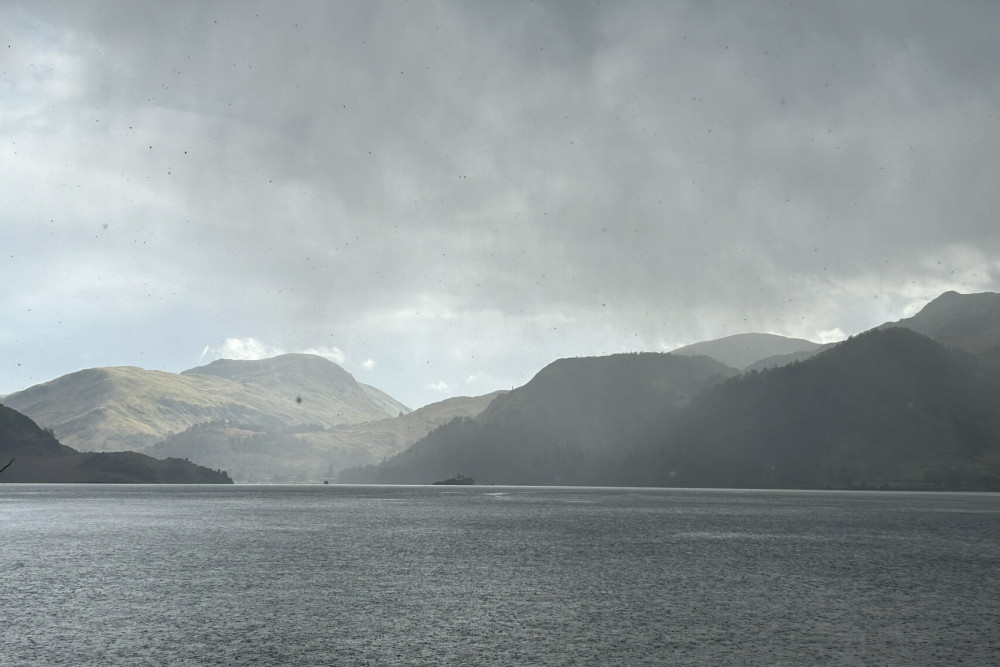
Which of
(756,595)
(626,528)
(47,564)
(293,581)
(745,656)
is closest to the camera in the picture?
(745,656)

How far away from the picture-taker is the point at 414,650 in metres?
23.7

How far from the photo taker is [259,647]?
2409 centimetres

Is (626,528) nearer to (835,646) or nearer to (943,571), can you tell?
(943,571)

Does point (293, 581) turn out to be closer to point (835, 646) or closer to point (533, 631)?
point (533, 631)

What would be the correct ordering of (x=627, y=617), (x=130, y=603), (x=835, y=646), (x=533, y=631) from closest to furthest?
1. (x=835, y=646)
2. (x=533, y=631)
3. (x=627, y=617)
4. (x=130, y=603)

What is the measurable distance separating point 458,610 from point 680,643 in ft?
33.2

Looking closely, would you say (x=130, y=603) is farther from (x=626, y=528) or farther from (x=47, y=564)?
(x=626, y=528)

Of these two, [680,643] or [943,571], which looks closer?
[680,643]

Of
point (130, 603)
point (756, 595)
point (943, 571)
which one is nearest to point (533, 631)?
point (756, 595)

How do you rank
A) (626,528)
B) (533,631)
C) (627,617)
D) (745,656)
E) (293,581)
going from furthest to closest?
(626,528)
(293,581)
(627,617)
(533,631)
(745,656)

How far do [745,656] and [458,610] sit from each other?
12.6 m

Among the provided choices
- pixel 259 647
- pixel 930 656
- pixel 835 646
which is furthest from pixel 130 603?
pixel 930 656

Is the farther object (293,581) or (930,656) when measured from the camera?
(293,581)

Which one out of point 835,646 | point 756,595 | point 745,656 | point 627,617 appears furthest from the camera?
point 756,595
